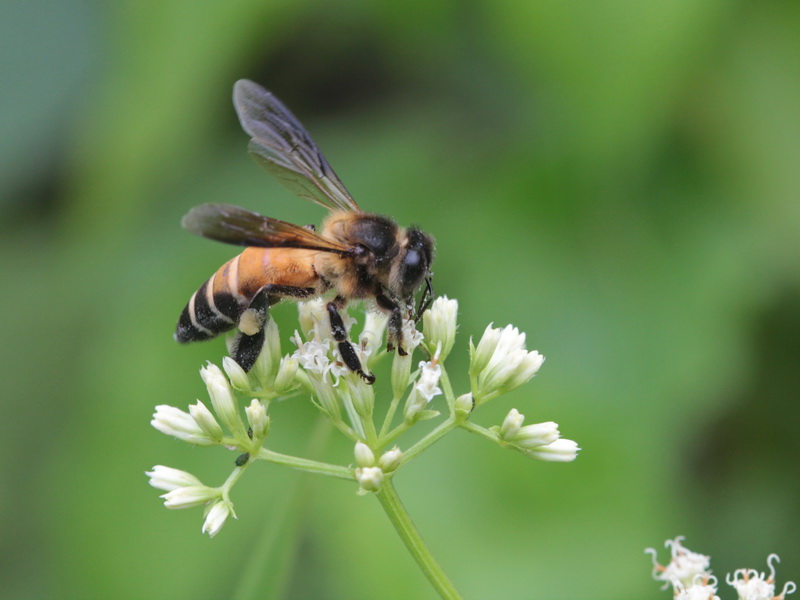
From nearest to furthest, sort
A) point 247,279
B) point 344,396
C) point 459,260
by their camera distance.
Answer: point 344,396 → point 247,279 → point 459,260

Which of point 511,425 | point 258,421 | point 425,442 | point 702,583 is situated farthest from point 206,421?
point 702,583

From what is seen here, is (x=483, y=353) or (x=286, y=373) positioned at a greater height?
(x=483, y=353)

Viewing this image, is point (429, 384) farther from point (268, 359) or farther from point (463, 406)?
point (268, 359)

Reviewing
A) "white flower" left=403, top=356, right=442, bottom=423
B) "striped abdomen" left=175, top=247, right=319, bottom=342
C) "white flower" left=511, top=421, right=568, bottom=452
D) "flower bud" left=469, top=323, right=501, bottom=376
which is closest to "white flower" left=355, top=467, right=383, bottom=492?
"white flower" left=403, top=356, right=442, bottom=423

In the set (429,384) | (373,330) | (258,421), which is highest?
(373,330)

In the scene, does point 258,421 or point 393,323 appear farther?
point 393,323

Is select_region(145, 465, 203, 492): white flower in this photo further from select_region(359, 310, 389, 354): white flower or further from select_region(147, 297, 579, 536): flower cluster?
select_region(359, 310, 389, 354): white flower

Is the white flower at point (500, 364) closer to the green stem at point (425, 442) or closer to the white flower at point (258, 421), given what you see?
the green stem at point (425, 442)
